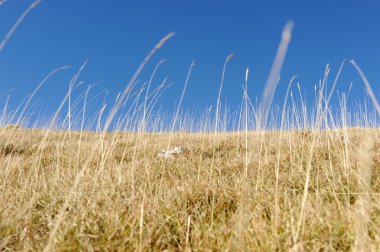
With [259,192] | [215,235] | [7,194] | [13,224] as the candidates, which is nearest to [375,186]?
[259,192]

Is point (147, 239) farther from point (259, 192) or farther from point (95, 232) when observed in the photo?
point (259, 192)

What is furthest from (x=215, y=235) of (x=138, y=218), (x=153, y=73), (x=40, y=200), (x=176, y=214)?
(x=153, y=73)

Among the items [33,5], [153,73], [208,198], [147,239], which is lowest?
[147,239]

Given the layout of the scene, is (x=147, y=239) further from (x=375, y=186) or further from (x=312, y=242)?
(x=375, y=186)

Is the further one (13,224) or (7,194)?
(7,194)

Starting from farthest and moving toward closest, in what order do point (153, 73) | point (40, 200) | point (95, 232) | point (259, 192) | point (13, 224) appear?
point (153, 73) → point (40, 200) → point (259, 192) → point (13, 224) → point (95, 232)

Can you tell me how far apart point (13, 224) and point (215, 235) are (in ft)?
4.07

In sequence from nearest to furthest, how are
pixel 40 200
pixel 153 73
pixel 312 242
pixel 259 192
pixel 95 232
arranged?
pixel 312 242
pixel 95 232
pixel 259 192
pixel 40 200
pixel 153 73

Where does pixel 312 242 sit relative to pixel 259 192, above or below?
A: below

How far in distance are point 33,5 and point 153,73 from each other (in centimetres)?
150

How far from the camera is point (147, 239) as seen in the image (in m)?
1.94

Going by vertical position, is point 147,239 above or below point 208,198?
below

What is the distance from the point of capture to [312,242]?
5.98 feet

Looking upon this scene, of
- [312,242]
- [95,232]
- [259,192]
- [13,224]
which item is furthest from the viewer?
[259,192]
